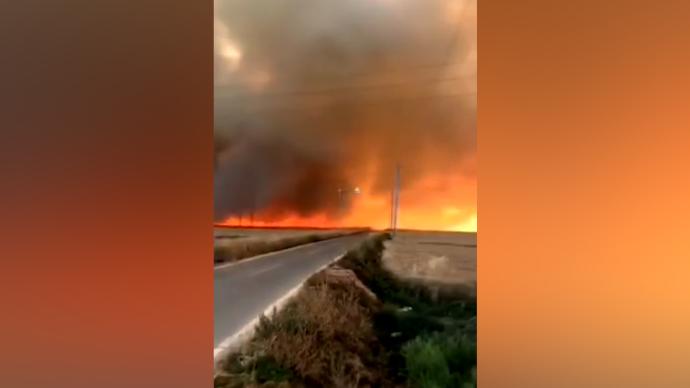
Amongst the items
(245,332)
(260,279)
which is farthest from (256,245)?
(245,332)

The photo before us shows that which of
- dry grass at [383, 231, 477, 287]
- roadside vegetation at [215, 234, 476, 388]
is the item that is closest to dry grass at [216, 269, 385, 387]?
roadside vegetation at [215, 234, 476, 388]

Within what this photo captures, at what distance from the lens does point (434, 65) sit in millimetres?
1016

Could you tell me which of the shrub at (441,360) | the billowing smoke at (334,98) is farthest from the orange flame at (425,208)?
the shrub at (441,360)

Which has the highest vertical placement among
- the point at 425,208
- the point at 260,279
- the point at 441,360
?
the point at 425,208

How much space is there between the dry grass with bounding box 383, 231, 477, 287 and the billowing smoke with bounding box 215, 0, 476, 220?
0.43 ft

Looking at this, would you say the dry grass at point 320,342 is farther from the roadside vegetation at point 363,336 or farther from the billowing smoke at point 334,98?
the billowing smoke at point 334,98

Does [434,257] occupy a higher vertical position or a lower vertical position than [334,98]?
lower

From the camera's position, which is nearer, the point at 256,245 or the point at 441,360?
the point at 441,360

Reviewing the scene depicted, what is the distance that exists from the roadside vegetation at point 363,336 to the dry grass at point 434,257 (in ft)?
0.07

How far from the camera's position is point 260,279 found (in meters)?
1.10

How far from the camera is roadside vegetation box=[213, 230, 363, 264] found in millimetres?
1077

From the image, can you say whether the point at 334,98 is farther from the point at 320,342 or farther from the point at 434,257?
the point at 320,342

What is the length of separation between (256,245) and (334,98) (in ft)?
1.31

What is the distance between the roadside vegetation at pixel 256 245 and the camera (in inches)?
42.4
